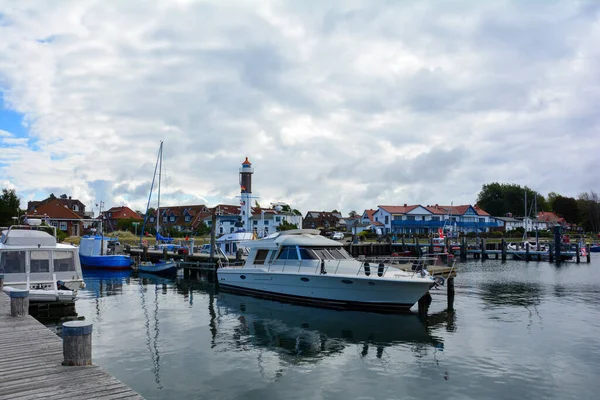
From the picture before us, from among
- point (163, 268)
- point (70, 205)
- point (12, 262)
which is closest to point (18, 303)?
point (12, 262)

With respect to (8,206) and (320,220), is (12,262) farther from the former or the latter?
(320,220)

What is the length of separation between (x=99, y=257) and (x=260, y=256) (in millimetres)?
22297

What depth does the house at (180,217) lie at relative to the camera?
91094 millimetres

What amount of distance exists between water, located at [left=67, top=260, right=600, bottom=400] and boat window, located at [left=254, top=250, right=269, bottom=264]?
88.3 inches

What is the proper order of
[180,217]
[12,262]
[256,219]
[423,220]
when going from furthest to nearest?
[180,217]
[423,220]
[256,219]
[12,262]

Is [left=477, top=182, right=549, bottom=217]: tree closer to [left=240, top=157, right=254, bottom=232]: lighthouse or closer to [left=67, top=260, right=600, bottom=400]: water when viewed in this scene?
Result: [left=240, top=157, right=254, bottom=232]: lighthouse

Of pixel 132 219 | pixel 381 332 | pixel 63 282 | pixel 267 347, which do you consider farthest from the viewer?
pixel 132 219

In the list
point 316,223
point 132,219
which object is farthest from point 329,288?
point 316,223

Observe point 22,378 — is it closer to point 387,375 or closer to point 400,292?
point 387,375

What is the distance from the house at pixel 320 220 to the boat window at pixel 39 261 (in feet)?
310

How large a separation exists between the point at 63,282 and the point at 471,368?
16.1 metres

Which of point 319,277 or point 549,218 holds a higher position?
point 549,218

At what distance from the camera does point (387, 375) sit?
12.1 metres

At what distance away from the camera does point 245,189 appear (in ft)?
180
